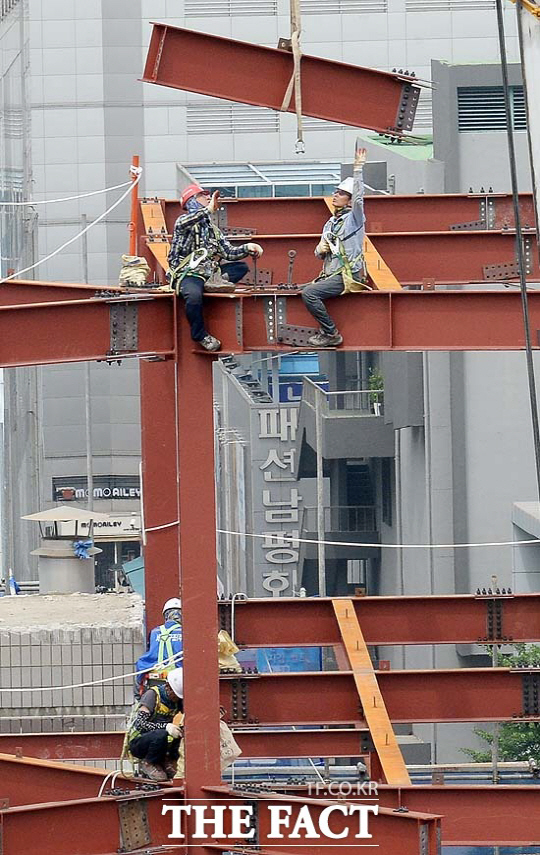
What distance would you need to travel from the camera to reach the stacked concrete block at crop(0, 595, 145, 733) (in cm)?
1909

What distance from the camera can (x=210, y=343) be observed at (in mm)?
14125

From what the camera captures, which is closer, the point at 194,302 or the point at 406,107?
the point at 194,302

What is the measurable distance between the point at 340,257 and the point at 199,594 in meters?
3.40

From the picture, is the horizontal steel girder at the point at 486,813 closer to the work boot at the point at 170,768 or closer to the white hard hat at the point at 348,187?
the work boot at the point at 170,768

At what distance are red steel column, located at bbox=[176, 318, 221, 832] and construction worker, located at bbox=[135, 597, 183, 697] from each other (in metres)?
1.27

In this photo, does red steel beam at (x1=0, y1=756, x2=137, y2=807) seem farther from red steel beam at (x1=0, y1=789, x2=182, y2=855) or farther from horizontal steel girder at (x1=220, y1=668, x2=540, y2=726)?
horizontal steel girder at (x1=220, y1=668, x2=540, y2=726)

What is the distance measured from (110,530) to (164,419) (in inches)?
1784

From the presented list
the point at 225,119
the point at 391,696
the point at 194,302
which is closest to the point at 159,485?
the point at 391,696

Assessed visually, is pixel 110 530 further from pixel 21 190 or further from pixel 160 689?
pixel 160 689

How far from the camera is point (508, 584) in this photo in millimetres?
31516

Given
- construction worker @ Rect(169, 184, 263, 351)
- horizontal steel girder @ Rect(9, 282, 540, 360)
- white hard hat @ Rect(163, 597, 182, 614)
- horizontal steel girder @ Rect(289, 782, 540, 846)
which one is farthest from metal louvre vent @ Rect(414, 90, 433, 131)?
horizontal steel girder @ Rect(289, 782, 540, 846)

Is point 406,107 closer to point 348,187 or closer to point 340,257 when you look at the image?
point 348,187

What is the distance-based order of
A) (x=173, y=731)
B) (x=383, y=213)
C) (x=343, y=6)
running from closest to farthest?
(x=173, y=731), (x=383, y=213), (x=343, y=6)

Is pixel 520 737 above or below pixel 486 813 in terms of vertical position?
below
